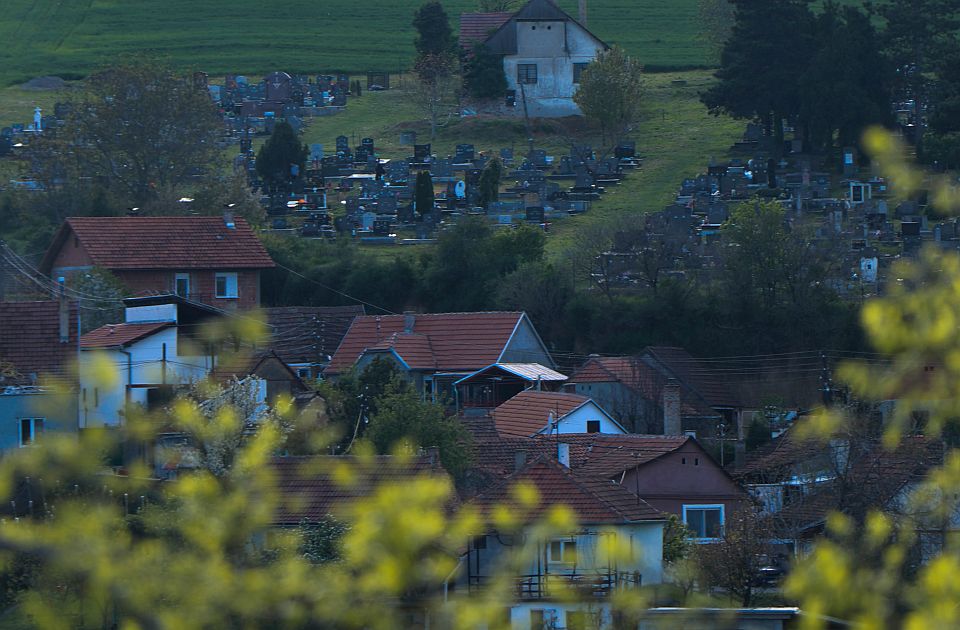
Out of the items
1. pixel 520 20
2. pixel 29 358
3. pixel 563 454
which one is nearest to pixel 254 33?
pixel 520 20

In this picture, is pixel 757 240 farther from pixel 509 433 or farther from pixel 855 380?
pixel 855 380

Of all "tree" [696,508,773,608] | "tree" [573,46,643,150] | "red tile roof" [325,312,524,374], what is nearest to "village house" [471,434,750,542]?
"tree" [696,508,773,608]

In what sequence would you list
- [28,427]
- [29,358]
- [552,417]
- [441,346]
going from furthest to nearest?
[441,346]
[552,417]
[29,358]
[28,427]

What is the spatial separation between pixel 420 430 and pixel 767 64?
3299cm

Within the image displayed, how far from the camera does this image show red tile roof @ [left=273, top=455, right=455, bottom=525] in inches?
818

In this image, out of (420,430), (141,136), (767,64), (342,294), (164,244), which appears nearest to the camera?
(420,430)

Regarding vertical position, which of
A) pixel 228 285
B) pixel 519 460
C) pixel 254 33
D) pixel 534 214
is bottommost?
pixel 519 460

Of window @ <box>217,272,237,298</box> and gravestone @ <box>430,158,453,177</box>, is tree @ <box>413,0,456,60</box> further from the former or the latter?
window @ <box>217,272,237,298</box>

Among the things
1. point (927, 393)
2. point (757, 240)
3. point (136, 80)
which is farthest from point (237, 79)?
point (927, 393)

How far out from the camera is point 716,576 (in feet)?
76.5

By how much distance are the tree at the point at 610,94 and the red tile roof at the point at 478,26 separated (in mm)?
9996

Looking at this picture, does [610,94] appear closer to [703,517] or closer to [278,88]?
[278,88]

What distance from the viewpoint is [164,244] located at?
1703 inches

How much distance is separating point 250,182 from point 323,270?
13.2 metres
